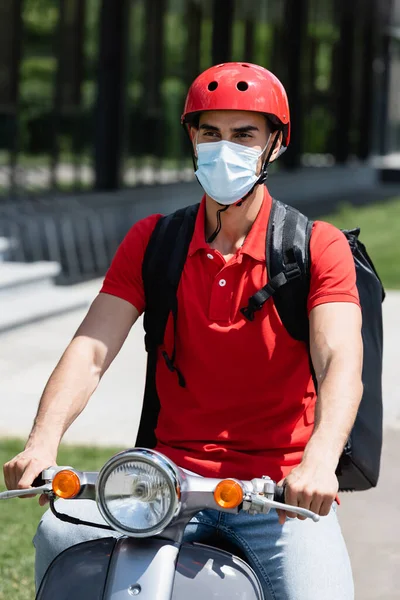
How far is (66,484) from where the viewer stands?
7.79ft

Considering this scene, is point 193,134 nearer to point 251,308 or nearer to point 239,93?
point 239,93

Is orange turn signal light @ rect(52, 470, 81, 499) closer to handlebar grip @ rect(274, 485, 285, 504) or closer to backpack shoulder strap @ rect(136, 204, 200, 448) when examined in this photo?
handlebar grip @ rect(274, 485, 285, 504)

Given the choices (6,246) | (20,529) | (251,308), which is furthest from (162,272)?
(6,246)

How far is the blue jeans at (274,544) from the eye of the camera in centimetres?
265

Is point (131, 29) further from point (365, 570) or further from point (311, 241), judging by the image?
point (311, 241)

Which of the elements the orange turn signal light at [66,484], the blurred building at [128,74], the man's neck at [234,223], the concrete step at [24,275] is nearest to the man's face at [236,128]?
the man's neck at [234,223]

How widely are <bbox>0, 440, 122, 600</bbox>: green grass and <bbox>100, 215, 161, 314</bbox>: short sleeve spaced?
71.0 inches

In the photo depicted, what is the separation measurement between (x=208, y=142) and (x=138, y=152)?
1629 centimetres

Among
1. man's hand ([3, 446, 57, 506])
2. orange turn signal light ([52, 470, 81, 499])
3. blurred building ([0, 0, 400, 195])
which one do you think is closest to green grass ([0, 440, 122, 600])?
man's hand ([3, 446, 57, 506])

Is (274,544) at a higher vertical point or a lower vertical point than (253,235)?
lower

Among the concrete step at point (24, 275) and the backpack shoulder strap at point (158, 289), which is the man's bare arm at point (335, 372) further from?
the concrete step at point (24, 275)

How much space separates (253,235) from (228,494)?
2.92 feet

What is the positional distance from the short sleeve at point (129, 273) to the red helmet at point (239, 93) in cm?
37

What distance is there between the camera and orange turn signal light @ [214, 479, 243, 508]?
91.6 inches
